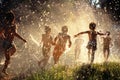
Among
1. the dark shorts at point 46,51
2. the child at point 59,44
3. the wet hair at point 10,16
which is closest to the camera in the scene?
the wet hair at point 10,16

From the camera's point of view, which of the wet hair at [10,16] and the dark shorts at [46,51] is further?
the dark shorts at [46,51]

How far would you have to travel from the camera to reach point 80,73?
1356 centimetres

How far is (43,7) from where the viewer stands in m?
30.5

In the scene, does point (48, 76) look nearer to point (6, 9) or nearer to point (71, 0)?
point (6, 9)

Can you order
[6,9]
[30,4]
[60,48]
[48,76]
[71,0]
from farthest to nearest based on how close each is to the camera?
[71,0] → [30,4] → [6,9] → [60,48] → [48,76]

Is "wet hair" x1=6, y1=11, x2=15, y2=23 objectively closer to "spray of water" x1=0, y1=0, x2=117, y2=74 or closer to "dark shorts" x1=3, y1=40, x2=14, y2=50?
"dark shorts" x1=3, y1=40, x2=14, y2=50

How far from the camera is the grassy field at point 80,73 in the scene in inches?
490

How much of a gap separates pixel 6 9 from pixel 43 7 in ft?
13.0

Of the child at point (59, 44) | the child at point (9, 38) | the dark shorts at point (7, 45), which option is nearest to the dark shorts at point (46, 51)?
the child at point (59, 44)

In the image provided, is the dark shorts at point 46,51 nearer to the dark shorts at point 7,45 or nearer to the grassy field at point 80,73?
the grassy field at point 80,73

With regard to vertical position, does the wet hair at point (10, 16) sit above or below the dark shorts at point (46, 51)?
above

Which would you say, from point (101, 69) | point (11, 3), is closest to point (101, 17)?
point (11, 3)

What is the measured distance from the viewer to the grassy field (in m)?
12.5

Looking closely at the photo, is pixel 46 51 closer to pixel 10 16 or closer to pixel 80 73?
pixel 10 16
